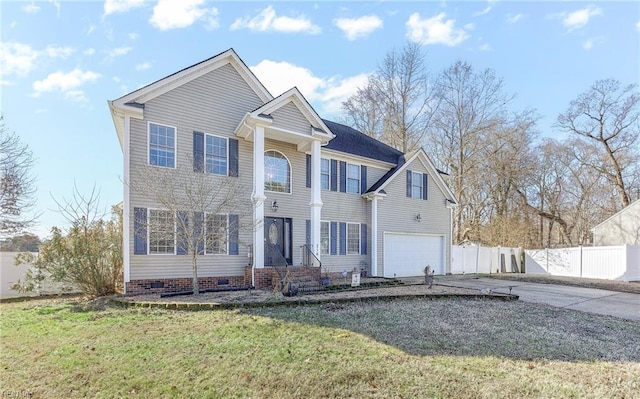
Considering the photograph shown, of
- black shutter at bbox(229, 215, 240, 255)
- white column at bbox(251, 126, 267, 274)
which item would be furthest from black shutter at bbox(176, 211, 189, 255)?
white column at bbox(251, 126, 267, 274)

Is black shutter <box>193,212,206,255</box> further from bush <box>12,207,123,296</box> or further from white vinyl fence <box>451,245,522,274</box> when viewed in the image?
white vinyl fence <box>451,245,522,274</box>

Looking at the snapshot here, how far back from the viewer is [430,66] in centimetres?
2816

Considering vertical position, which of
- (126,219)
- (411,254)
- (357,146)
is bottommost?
(411,254)

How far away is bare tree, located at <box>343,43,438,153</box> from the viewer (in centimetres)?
2807

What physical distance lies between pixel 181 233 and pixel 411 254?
11700mm

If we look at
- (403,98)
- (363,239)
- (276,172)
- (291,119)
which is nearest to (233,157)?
(276,172)

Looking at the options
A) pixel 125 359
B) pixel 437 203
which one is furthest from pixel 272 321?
pixel 437 203

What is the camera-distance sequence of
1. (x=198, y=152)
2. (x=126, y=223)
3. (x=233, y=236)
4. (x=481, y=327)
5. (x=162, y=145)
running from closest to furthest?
(x=481, y=327), (x=126, y=223), (x=162, y=145), (x=198, y=152), (x=233, y=236)

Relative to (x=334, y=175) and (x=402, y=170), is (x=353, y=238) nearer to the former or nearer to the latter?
(x=334, y=175)

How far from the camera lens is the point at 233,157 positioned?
1271 cm

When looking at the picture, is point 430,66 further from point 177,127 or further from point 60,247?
point 60,247

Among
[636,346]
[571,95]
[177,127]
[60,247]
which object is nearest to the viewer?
[636,346]

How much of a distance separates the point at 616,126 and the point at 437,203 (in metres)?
18.6

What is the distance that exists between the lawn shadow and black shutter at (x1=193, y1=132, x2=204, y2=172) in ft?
19.2
